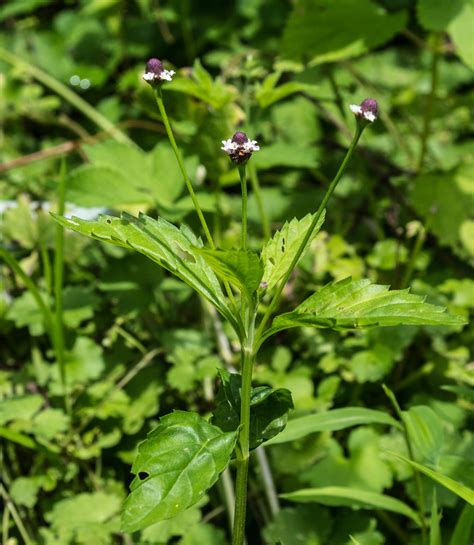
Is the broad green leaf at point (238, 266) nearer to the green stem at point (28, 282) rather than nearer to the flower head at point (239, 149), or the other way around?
the flower head at point (239, 149)

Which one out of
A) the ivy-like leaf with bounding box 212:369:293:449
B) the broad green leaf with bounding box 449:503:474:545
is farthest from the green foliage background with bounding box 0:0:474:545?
the ivy-like leaf with bounding box 212:369:293:449

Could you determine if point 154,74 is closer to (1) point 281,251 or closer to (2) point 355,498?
(1) point 281,251

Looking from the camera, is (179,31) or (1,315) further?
(179,31)

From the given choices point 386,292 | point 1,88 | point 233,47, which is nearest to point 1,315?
point 386,292

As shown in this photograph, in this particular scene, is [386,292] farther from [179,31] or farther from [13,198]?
[179,31]

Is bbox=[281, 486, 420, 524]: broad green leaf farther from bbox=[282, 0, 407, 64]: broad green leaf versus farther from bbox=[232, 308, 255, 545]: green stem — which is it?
bbox=[282, 0, 407, 64]: broad green leaf

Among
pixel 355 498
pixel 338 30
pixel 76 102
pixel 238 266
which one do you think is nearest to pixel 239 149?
pixel 238 266
